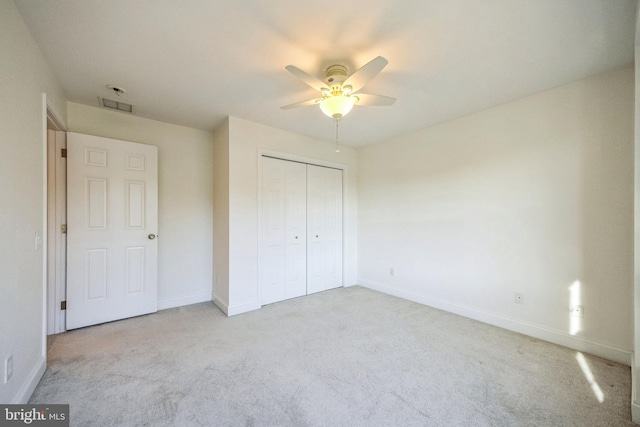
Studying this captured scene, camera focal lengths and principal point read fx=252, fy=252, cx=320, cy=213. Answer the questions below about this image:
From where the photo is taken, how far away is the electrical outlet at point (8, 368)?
137cm

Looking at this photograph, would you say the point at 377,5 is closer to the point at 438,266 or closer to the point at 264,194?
the point at 264,194

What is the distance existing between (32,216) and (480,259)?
13.1 ft

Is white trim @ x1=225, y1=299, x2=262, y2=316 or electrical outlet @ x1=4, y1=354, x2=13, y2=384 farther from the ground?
electrical outlet @ x1=4, y1=354, x2=13, y2=384

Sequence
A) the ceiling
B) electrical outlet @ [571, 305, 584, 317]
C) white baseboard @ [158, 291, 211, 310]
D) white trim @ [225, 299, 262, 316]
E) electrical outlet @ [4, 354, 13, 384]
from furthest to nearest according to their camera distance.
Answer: white baseboard @ [158, 291, 211, 310]
white trim @ [225, 299, 262, 316]
electrical outlet @ [571, 305, 584, 317]
the ceiling
electrical outlet @ [4, 354, 13, 384]

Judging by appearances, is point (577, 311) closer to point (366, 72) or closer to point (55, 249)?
point (366, 72)

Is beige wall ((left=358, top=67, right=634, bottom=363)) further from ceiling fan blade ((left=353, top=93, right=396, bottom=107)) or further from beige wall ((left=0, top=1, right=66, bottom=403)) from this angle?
beige wall ((left=0, top=1, right=66, bottom=403))

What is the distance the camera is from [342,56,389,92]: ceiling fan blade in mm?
1547

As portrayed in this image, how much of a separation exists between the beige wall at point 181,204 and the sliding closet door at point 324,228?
4.74 feet

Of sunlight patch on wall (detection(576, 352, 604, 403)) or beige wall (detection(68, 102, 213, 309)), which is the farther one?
beige wall (detection(68, 102, 213, 309))

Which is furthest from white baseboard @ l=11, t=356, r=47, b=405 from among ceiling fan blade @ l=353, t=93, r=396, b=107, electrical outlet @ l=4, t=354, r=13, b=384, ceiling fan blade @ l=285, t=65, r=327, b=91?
ceiling fan blade @ l=353, t=93, r=396, b=107

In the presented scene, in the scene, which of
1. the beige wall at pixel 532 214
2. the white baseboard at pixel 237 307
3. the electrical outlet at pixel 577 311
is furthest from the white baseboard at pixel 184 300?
the electrical outlet at pixel 577 311

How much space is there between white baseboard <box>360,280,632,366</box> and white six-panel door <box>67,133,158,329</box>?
136 inches

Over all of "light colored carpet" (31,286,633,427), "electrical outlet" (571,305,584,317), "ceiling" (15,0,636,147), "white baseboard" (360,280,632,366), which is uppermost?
"ceiling" (15,0,636,147)

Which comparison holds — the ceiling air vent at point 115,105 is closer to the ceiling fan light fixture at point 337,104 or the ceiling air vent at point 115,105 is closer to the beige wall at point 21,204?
the beige wall at point 21,204
